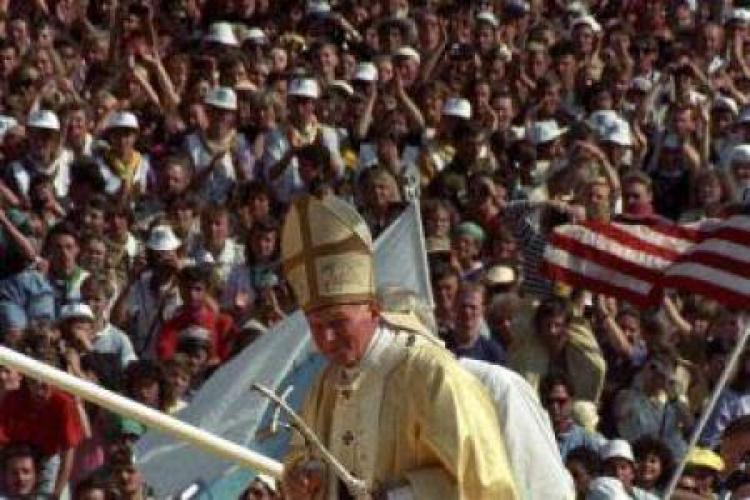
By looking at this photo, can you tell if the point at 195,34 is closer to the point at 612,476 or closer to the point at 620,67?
the point at 620,67

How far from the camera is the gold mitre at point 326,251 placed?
34.3ft

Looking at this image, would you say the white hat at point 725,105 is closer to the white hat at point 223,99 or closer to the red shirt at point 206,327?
the white hat at point 223,99

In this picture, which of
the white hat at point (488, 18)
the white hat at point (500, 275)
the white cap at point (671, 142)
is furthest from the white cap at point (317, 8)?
the white hat at point (500, 275)

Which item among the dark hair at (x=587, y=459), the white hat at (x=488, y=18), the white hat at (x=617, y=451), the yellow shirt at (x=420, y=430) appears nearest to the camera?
the yellow shirt at (x=420, y=430)

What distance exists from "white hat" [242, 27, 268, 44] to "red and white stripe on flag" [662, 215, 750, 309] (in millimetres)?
6451

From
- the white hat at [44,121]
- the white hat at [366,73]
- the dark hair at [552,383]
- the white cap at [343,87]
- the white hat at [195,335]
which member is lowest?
the dark hair at [552,383]

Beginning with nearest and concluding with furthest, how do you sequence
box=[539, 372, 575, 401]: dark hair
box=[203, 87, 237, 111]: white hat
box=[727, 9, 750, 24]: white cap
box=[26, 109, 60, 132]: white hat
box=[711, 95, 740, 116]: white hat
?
box=[539, 372, 575, 401]: dark hair < box=[26, 109, 60, 132]: white hat < box=[203, 87, 237, 111]: white hat < box=[711, 95, 740, 116]: white hat < box=[727, 9, 750, 24]: white cap

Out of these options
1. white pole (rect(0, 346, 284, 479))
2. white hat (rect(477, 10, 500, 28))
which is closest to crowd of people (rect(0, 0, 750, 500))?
white hat (rect(477, 10, 500, 28))

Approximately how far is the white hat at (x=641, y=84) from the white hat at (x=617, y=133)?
3.76ft

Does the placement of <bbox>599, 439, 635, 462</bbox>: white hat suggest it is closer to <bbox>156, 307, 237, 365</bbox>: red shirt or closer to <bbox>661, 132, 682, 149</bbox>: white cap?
<bbox>156, 307, 237, 365</bbox>: red shirt

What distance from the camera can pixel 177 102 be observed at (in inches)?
841

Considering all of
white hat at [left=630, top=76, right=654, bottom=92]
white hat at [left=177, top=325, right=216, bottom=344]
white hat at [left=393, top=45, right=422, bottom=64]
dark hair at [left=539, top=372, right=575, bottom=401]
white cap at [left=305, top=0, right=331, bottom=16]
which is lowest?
dark hair at [left=539, top=372, right=575, bottom=401]

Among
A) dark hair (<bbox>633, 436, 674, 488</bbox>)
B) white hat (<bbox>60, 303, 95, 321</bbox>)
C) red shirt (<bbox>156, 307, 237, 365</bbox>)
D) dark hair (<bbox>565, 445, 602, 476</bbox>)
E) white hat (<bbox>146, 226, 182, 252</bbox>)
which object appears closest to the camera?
dark hair (<bbox>565, 445, 602, 476</bbox>)

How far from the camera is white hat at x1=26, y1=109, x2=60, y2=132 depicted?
19.6 m
